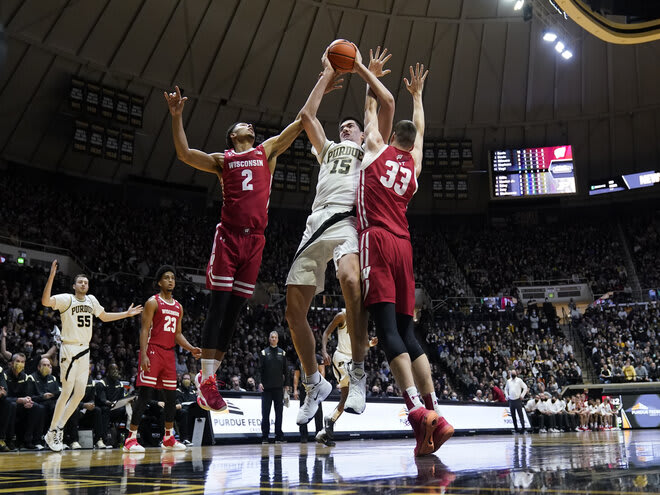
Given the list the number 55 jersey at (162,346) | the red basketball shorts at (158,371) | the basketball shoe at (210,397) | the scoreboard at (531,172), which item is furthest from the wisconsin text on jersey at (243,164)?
the scoreboard at (531,172)

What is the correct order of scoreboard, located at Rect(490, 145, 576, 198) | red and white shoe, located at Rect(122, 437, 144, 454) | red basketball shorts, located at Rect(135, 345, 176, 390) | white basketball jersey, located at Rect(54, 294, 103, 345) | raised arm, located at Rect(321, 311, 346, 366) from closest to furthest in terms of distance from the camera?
red and white shoe, located at Rect(122, 437, 144, 454) → raised arm, located at Rect(321, 311, 346, 366) → red basketball shorts, located at Rect(135, 345, 176, 390) → white basketball jersey, located at Rect(54, 294, 103, 345) → scoreboard, located at Rect(490, 145, 576, 198)

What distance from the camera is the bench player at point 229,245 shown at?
4582mm

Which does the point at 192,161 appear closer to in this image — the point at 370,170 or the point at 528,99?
the point at 370,170

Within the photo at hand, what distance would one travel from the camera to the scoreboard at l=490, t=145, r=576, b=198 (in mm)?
26312

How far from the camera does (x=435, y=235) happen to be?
3003 cm

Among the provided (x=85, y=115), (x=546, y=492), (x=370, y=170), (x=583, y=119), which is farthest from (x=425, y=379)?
(x=583, y=119)

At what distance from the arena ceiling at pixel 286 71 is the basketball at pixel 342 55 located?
55.2 feet

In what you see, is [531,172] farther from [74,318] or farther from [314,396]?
[314,396]

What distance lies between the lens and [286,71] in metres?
23.0

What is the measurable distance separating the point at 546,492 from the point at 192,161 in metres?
3.65

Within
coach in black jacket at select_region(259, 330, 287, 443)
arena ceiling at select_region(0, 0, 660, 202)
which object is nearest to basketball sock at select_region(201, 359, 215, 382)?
coach in black jacket at select_region(259, 330, 287, 443)

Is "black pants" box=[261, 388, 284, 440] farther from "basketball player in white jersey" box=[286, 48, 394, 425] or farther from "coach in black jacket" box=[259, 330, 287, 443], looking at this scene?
"basketball player in white jersey" box=[286, 48, 394, 425]

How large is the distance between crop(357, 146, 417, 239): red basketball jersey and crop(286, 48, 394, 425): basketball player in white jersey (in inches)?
10.5

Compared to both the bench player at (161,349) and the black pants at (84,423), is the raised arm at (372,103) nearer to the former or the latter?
the bench player at (161,349)
